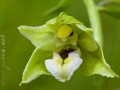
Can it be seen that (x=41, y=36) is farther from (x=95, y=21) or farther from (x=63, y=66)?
(x=95, y=21)

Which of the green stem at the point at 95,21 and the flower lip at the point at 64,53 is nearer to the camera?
the flower lip at the point at 64,53

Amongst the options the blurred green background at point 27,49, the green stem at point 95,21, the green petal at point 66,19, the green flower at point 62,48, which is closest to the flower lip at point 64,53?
the green flower at point 62,48

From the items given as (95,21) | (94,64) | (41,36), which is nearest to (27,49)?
(95,21)

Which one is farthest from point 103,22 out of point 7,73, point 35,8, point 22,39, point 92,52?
point 92,52

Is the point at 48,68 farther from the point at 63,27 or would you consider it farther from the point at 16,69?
the point at 16,69

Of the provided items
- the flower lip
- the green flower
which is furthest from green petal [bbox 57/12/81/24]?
the flower lip

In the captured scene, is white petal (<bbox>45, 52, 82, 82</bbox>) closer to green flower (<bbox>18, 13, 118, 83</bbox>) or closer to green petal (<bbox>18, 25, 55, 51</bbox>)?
green flower (<bbox>18, 13, 118, 83</bbox>)

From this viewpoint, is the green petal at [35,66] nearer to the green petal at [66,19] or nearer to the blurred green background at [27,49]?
the green petal at [66,19]
